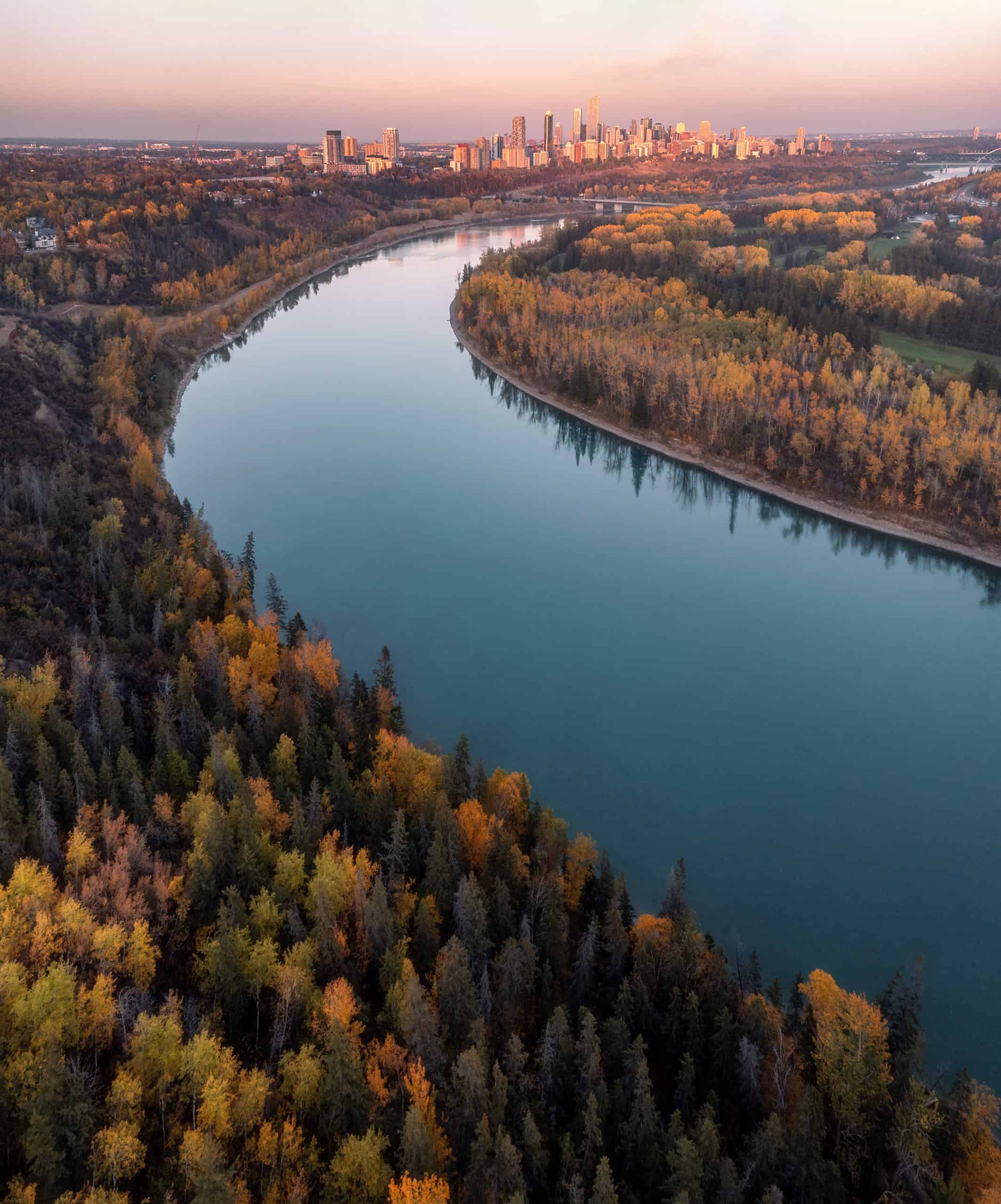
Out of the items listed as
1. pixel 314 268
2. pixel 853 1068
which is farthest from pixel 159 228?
pixel 853 1068

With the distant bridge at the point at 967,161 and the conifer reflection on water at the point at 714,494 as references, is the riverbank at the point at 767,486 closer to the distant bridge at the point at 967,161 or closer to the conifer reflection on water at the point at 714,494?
the conifer reflection on water at the point at 714,494

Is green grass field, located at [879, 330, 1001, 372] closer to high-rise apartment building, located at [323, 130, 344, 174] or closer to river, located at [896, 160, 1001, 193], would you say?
river, located at [896, 160, 1001, 193]

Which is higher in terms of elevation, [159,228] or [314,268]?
[159,228]

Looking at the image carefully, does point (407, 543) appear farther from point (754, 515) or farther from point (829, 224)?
point (829, 224)

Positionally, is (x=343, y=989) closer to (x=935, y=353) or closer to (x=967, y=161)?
(x=935, y=353)

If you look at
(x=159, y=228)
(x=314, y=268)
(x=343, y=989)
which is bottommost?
(x=343, y=989)

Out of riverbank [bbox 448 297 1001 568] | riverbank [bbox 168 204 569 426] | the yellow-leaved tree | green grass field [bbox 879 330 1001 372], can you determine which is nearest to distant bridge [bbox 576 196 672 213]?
riverbank [bbox 168 204 569 426]
